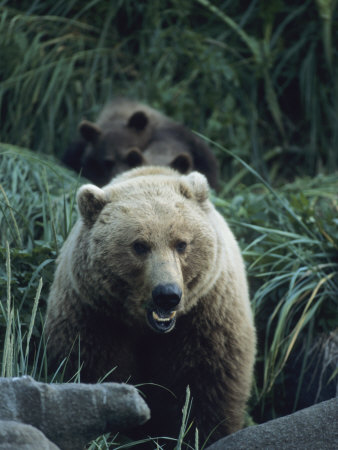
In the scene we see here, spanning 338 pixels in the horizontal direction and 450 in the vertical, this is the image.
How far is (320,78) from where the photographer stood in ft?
29.7

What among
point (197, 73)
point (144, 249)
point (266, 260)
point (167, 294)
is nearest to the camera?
point (167, 294)

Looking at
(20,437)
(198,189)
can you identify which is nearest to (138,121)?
(198,189)

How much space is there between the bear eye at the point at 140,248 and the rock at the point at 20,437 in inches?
53.4

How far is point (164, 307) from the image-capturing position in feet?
11.7

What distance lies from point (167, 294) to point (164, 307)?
0.43ft

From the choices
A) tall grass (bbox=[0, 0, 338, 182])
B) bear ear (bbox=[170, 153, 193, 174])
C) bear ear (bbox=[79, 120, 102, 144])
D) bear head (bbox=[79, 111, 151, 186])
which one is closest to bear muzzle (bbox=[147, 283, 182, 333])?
bear ear (bbox=[170, 153, 193, 174])

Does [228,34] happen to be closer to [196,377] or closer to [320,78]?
[320,78]

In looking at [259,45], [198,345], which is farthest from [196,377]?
[259,45]

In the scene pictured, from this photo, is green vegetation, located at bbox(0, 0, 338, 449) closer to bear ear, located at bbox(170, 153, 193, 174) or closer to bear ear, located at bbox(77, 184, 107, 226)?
bear ear, located at bbox(170, 153, 193, 174)

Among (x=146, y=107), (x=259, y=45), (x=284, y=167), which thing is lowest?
(x=284, y=167)

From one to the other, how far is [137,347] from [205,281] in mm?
544

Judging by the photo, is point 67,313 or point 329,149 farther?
point 329,149

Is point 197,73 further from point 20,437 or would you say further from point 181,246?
point 20,437

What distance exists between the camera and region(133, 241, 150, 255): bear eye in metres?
3.72
